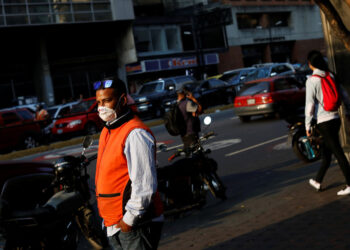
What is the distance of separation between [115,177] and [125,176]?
0.06 m

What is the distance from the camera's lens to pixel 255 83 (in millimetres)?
19844

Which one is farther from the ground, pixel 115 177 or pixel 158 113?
pixel 115 177

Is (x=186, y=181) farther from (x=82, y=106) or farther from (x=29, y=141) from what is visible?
(x=82, y=106)

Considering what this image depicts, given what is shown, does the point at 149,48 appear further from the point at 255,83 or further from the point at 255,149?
the point at 255,149

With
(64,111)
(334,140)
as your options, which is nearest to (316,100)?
(334,140)

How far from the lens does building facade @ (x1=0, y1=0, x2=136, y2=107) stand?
38.7 m

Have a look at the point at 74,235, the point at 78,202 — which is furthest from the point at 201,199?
the point at 78,202

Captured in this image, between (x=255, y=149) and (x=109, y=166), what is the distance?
9923 mm

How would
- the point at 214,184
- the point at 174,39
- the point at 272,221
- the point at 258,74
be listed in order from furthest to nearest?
1. the point at 174,39
2. the point at 258,74
3. the point at 214,184
4. the point at 272,221

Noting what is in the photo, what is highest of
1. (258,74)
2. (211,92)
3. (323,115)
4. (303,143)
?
(258,74)

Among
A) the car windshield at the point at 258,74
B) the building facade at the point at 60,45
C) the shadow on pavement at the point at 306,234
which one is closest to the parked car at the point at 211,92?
the car windshield at the point at 258,74

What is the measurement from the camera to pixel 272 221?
6484 millimetres

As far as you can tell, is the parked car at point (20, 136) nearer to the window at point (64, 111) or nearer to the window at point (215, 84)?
the window at point (64, 111)

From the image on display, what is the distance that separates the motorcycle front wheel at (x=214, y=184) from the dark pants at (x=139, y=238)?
434cm
